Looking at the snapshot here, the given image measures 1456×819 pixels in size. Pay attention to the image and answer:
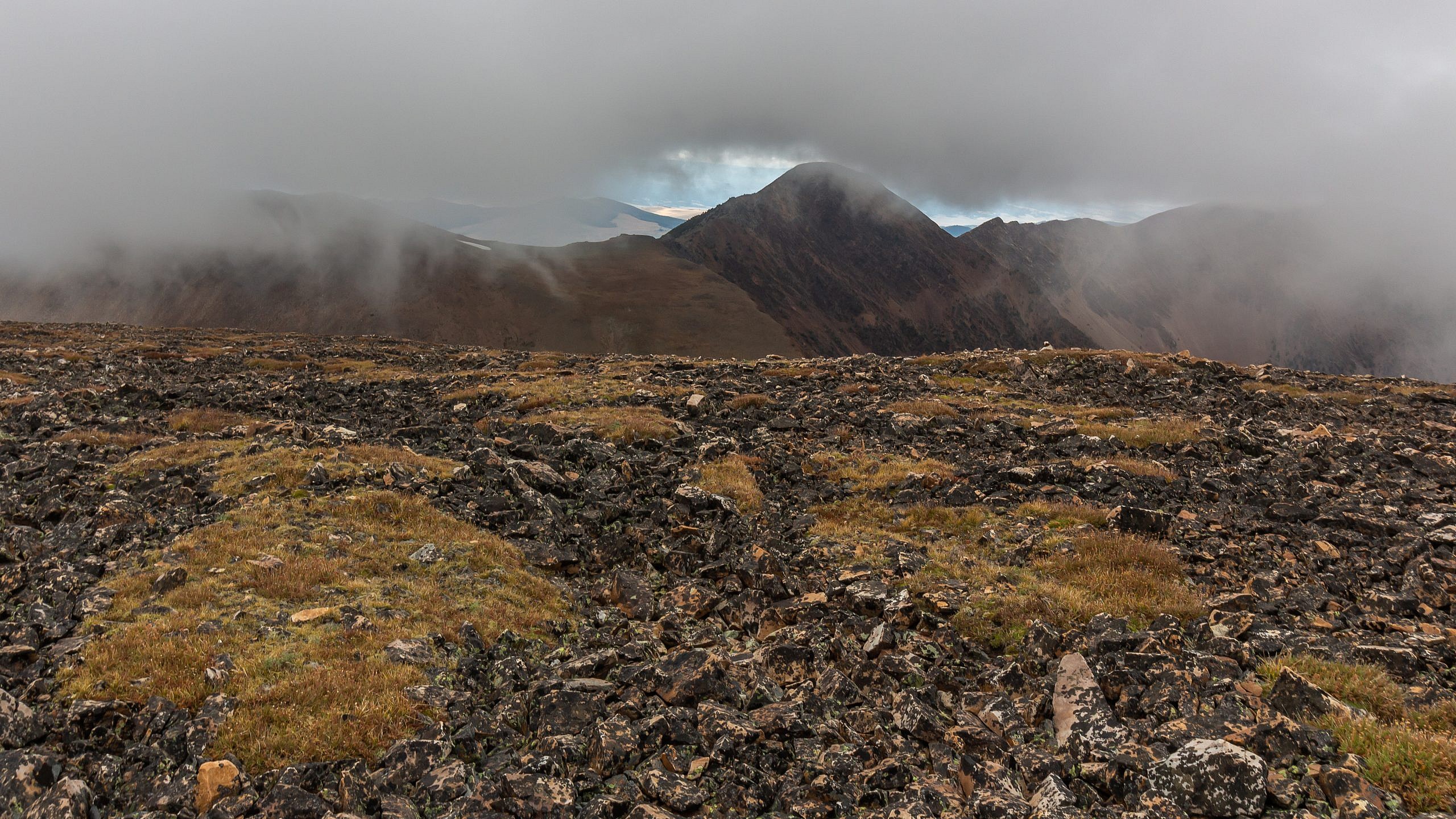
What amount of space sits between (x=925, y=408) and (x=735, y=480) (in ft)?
48.2

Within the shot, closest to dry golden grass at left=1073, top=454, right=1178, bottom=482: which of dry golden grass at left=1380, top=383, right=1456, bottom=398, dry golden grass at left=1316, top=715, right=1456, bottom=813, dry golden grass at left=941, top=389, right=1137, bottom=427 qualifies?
dry golden grass at left=941, top=389, right=1137, bottom=427

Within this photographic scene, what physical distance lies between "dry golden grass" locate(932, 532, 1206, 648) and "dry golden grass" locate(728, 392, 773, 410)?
68.9ft

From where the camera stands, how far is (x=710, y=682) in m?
11.1

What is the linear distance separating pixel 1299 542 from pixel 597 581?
18.5m

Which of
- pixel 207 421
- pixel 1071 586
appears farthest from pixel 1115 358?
pixel 207 421

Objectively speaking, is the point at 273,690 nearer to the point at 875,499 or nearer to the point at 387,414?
the point at 875,499

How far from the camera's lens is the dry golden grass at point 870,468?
23188 millimetres

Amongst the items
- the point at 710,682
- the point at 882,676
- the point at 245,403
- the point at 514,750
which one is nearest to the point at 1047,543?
the point at 882,676

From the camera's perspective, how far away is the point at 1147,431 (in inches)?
1116

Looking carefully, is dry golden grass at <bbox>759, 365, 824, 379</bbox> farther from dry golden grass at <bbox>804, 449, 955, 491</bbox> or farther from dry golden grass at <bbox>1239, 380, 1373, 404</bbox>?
dry golden grass at <bbox>1239, 380, 1373, 404</bbox>

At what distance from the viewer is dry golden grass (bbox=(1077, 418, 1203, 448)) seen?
27.0 meters

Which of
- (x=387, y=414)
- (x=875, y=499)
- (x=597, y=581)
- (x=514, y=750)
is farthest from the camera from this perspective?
(x=387, y=414)

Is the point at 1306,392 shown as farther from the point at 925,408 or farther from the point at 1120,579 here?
the point at 1120,579

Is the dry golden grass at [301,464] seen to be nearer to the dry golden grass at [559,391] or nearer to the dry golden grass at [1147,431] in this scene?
the dry golden grass at [559,391]
